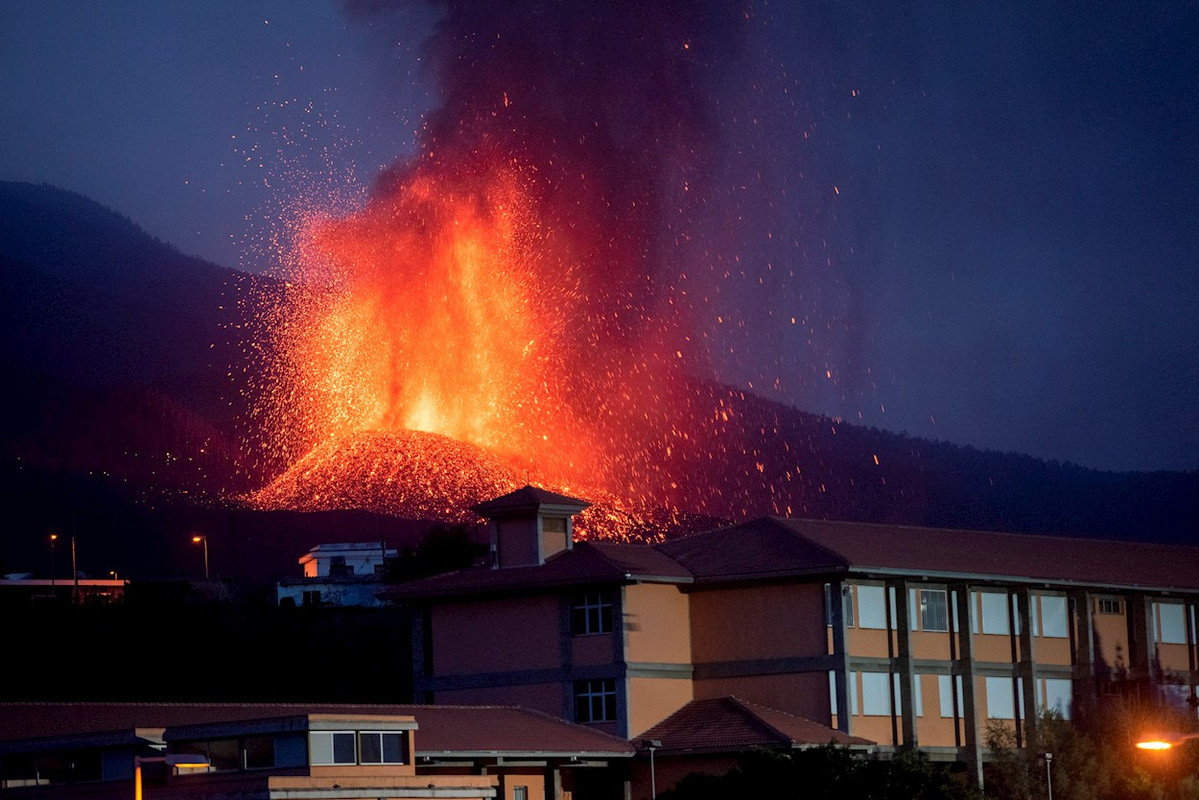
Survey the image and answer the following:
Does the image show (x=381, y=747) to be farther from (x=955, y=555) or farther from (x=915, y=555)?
(x=955, y=555)

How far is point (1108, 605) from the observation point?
74688 mm

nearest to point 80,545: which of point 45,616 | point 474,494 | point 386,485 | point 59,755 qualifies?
point 386,485

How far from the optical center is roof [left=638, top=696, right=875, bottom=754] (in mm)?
58438

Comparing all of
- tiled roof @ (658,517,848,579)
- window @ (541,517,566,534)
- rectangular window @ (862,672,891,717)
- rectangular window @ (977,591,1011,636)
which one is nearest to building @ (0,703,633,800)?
tiled roof @ (658,517,848,579)

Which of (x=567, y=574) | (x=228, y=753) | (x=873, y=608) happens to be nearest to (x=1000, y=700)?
(x=873, y=608)

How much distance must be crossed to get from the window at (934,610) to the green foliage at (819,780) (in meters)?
15.3

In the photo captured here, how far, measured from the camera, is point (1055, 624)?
72375mm

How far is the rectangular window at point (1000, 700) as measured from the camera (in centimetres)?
6919

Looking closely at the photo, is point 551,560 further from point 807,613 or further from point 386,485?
point 386,485

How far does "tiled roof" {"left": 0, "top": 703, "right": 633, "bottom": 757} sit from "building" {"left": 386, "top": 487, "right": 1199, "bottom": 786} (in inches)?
114

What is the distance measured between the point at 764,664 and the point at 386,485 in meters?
110

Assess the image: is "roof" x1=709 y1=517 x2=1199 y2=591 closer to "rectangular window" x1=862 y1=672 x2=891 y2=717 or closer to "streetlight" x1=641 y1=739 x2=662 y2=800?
"rectangular window" x1=862 y1=672 x2=891 y2=717

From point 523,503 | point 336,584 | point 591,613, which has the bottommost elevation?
point 591,613

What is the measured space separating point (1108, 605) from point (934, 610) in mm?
10251
